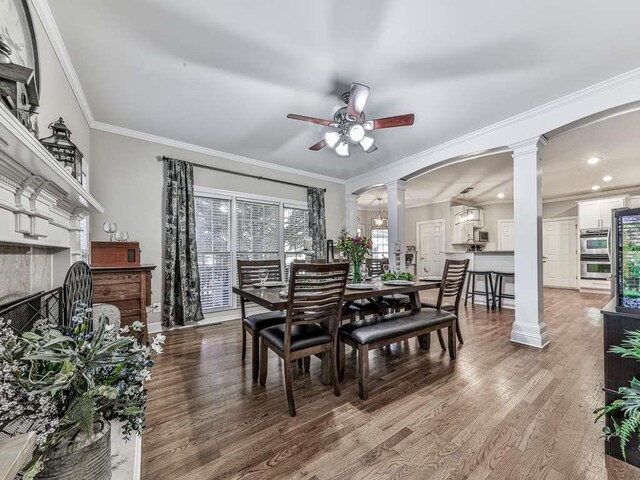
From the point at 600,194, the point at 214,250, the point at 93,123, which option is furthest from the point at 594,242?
the point at 93,123

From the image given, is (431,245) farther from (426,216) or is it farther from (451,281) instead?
(451,281)

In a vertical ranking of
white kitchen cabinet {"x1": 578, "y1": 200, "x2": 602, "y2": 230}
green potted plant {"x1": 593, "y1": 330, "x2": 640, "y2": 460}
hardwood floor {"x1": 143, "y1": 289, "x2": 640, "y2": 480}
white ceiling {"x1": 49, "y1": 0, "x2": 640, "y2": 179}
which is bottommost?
hardwood floor {"x1": 143, "y1": 289, "x2": 640, "y2": 480}

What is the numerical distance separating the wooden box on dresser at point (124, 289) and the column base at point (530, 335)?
4194 millimetres

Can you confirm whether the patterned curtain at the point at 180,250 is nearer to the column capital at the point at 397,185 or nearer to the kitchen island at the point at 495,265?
the column capital at the point at 397,185

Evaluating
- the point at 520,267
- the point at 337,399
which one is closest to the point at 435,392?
the point at 337,399

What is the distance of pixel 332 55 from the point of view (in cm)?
220

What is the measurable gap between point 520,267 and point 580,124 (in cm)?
164

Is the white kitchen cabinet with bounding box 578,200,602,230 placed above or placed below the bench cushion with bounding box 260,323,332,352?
above

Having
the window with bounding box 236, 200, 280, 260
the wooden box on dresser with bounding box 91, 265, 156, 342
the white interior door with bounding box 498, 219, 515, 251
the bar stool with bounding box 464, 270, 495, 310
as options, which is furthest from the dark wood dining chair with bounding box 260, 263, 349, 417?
the white interior door with bounding box 498, 219, 515, 251

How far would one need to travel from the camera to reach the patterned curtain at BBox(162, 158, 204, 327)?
12.2ft

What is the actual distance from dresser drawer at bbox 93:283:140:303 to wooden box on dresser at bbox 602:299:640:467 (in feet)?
12.3

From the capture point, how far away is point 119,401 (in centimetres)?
93

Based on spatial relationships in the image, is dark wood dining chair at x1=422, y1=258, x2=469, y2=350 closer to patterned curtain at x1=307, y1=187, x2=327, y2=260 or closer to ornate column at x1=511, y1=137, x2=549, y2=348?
ornate column at x1=511, y1=137, x2=549, y2=348

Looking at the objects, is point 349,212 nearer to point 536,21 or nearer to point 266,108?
point 266,108
